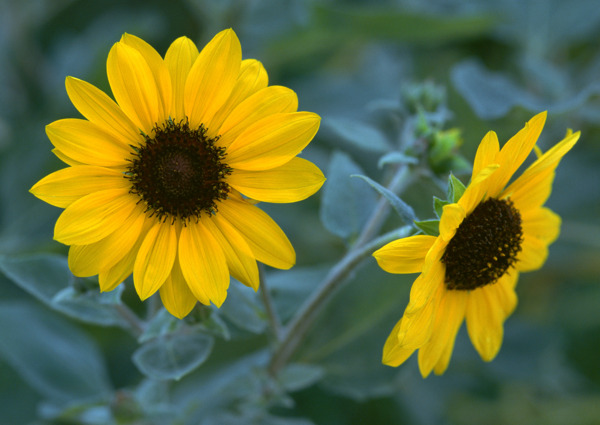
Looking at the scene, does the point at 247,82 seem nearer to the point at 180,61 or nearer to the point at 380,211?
the point at 180,61

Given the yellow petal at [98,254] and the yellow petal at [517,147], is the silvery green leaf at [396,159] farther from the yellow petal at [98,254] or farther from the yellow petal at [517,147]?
the yellow petal at [98,254]

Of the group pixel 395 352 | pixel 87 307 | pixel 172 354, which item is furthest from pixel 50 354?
pixel 395 352

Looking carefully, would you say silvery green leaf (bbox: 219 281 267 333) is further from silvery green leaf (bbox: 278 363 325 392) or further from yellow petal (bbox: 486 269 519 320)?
yellow petal (bbox: 486 269 519 320)

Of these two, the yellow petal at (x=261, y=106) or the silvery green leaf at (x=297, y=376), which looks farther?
the silvery green leaf at (x=297, y=376)

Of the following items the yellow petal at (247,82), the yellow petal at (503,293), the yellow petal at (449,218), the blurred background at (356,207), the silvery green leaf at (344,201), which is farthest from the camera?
the blurred background at (356,207)

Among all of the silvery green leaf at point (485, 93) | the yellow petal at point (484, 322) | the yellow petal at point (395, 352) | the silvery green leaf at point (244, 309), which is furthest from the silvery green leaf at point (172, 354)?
the silvery green leaf at point (485, 93)

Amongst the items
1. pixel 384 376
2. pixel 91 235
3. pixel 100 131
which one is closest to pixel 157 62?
pixel 100 131
